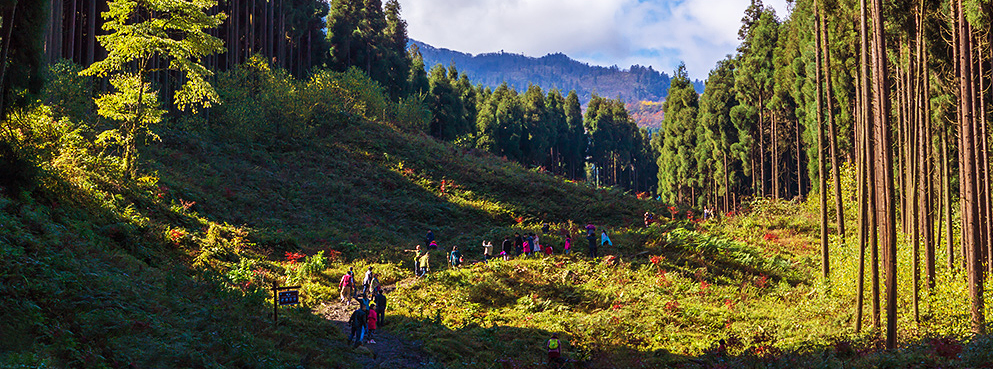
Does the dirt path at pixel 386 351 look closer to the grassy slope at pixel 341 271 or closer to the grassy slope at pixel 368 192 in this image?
the grassy slope at pixel 341 271

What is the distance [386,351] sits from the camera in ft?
45.9

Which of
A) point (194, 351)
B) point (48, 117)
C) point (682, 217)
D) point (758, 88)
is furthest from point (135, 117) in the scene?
point (758, 88)

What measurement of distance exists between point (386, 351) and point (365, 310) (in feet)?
4.32

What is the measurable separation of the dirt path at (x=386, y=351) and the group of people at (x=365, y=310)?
0.23 meters

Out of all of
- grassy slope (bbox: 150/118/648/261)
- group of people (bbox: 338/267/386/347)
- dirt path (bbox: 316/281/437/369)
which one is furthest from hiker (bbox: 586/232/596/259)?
dirt path (bbox: 316/281/437/369)

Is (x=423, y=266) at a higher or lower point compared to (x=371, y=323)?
higher

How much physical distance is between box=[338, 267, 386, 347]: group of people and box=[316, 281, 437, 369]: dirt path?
0.23 metres

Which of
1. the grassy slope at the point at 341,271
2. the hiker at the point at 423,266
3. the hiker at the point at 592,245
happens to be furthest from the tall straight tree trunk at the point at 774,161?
the hiker at the point at 423,266

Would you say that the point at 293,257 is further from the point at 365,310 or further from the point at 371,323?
the point at 371,323

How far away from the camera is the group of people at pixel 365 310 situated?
13860 mm

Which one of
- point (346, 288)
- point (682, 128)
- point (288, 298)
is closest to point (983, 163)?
point (288, 298)

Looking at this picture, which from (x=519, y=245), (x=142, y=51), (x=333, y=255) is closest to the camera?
(x=142, y=51)

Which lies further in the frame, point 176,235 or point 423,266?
point 423,266

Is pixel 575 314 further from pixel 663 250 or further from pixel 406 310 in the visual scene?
pixel 663 250
